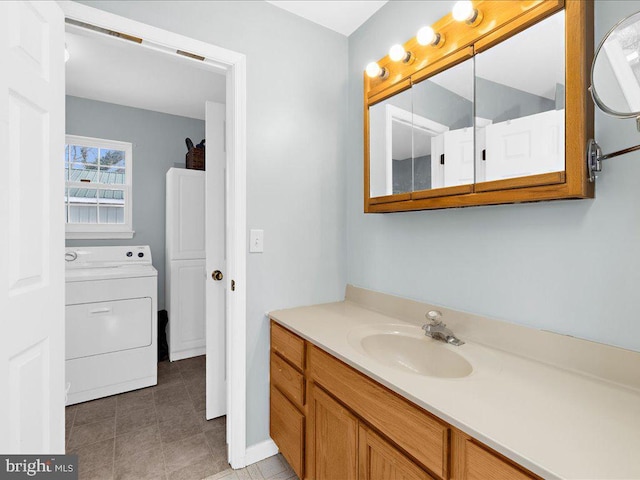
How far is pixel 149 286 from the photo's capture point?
8.48ft

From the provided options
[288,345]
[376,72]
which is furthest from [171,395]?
[376,72]

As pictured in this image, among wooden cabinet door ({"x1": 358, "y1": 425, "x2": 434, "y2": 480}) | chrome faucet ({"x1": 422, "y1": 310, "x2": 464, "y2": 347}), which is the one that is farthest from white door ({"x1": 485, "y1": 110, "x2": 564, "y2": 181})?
wooden cabinet door ({"x1": 358, "y1": 425, "x2": 434, "y2": 480})

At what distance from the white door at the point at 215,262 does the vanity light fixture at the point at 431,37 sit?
4.34 feet

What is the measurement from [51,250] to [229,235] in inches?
28.3

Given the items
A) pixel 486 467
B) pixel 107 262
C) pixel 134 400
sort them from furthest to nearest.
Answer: pixel 107 262 < pixel 134 400 < pixel 486 467

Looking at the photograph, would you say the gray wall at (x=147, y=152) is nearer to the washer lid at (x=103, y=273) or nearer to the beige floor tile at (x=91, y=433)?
the washer lid at (x=103, y=273)

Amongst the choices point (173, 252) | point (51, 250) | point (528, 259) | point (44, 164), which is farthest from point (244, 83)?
point (173, 252)

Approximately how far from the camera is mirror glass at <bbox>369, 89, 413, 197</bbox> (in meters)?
1.54

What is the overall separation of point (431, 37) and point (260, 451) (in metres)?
2.16

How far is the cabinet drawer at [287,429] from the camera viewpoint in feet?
4.76

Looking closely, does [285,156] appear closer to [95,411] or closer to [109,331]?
[109,331]

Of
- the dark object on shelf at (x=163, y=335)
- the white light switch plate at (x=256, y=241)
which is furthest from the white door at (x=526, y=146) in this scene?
the dark object on shelf at (x=163, y=335)

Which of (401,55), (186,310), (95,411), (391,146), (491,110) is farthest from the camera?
(186,310)

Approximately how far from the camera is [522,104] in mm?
1094
